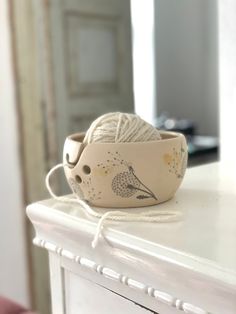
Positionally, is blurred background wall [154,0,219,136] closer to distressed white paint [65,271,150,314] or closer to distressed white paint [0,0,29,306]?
distressed white paint [0,0,29,306]

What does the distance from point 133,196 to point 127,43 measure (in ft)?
4.78

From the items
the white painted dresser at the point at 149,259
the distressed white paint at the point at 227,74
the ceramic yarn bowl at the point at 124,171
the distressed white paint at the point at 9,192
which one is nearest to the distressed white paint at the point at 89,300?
the white painted dresser at the point at 149,259

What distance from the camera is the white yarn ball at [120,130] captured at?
0.64 m

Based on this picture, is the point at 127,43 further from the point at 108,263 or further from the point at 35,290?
the point at 108,263

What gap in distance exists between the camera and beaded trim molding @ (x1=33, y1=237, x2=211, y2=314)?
0.49 m

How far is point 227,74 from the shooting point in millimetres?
1038

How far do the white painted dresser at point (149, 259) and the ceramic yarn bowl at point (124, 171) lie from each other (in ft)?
0.10

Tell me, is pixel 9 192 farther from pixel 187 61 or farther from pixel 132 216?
pixel 187 61

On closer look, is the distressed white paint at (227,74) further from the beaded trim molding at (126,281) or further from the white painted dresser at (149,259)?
the beaded trim molding at (126,281)

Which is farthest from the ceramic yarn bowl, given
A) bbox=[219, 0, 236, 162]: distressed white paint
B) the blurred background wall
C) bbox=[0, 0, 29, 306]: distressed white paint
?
the blurred background wall

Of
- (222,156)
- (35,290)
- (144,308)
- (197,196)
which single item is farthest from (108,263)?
(35,290)

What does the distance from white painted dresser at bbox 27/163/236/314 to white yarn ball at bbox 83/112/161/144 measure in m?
0.09

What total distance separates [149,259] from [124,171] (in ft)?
0.44

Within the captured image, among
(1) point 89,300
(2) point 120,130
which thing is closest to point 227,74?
(2) point 120,130
